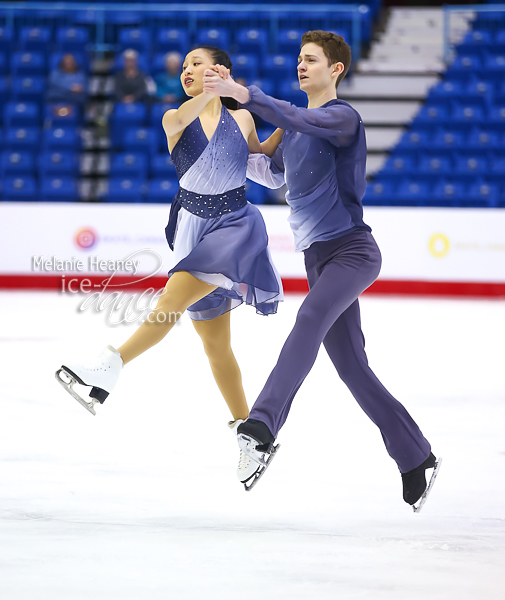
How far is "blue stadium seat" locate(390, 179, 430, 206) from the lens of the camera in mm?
9469

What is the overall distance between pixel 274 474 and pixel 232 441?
49 cm

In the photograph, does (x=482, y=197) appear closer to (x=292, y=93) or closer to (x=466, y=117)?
(x=466, y=117)

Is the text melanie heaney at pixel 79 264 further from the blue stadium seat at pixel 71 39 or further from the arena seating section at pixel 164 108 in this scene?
the blue stadium seat at pixel 71 39

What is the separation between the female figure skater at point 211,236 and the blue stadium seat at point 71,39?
8.39m

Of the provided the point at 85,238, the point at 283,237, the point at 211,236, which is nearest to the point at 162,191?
the point at 85,238

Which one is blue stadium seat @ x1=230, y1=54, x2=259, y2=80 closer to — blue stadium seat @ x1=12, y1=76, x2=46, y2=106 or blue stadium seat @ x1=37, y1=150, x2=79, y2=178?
blue stadium seat @ x1=37, y1=150, x2=79, y2=178

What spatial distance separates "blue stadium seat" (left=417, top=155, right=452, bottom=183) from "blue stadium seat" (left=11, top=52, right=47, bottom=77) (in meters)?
4.80

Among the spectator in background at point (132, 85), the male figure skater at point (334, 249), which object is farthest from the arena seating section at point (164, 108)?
the male figure skater at point (334, 249)

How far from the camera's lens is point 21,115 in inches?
405

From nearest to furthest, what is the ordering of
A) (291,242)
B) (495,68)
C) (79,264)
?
(291,242), (79,264), (495,68)

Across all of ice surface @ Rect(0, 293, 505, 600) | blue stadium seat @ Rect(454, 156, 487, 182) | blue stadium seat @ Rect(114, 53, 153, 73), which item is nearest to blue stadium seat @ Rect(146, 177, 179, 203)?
blue stadium seat @ Rect(114, 53, 153, 73)

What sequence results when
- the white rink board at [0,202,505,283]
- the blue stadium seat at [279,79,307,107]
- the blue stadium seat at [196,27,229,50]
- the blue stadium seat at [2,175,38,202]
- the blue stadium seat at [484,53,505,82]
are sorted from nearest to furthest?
the white rink board at [0,202,505,283] < the blue stadium seat at [2,175,38,202] < the blue stadium seat at [279,79,307,107] < the blue stadium seat at [484,53,505,82] < the blue stadium seat at [196,27,229,50]

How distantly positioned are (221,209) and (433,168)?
7.23 metres

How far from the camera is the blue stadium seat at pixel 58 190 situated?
973cm
